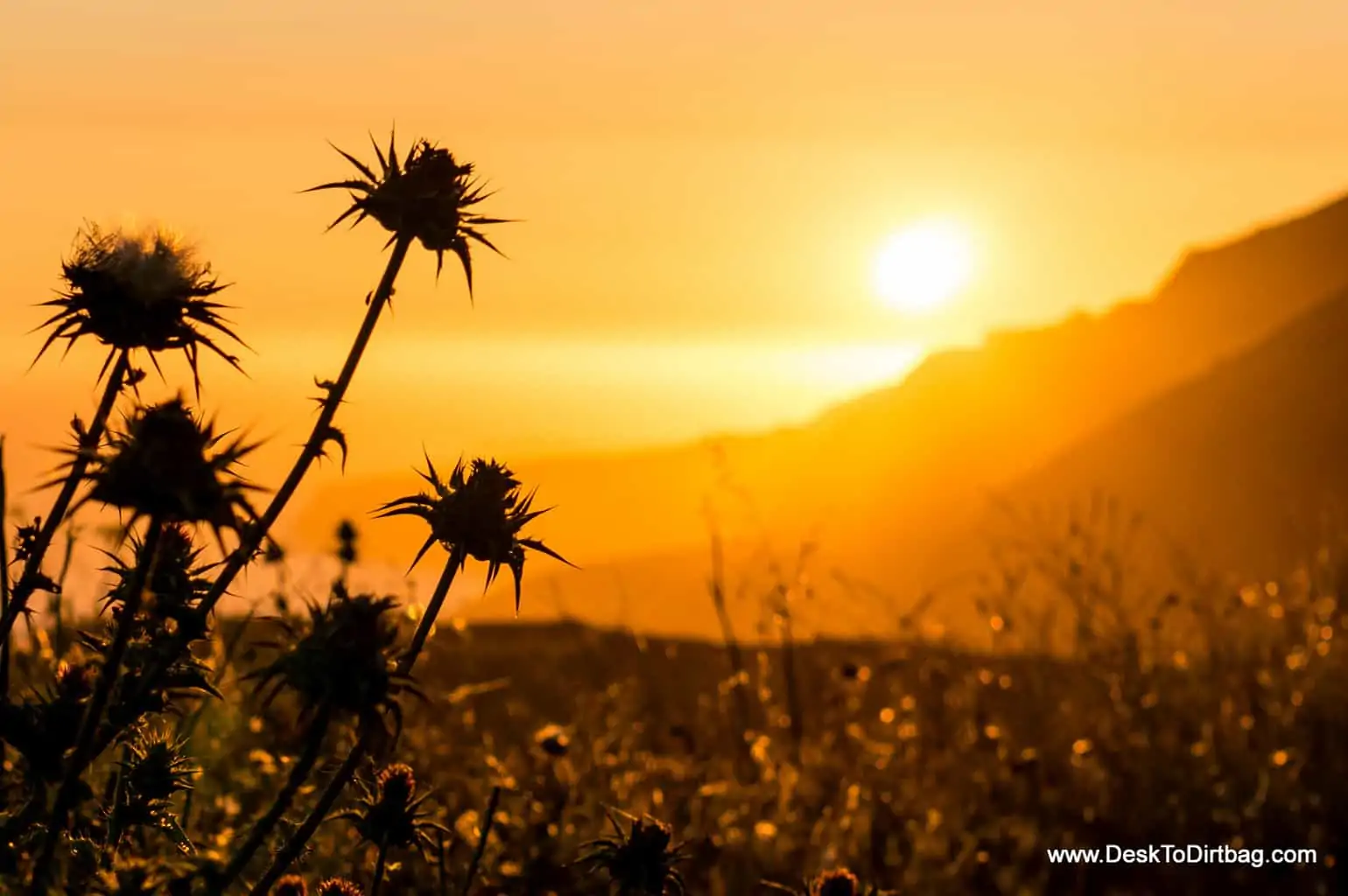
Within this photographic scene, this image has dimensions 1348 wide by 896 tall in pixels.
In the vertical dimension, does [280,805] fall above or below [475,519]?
below

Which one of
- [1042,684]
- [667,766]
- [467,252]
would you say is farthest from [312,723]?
[1042,684]

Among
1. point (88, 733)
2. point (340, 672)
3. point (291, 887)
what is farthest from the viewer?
point (291, 887)

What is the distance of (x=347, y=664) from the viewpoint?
2.71 metres

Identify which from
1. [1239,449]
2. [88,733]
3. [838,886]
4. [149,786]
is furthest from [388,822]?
[1239,449]

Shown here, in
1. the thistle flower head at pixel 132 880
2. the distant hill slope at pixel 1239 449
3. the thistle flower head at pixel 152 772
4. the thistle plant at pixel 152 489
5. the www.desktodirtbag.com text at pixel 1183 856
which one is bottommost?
the thistle flower head at pixel 132 880

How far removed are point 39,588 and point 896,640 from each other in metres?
6.96

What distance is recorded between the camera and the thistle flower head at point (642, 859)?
3.62m

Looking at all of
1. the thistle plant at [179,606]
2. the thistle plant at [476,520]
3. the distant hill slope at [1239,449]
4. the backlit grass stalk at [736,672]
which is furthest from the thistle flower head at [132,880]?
the distant hill slope at [1239,449]

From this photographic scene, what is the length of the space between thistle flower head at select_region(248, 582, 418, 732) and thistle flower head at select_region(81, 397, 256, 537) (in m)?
0.25

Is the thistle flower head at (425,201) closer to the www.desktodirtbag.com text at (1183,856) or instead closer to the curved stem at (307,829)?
the curved stem at (307,829)

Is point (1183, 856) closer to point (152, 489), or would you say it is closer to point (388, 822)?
point (388, 822)

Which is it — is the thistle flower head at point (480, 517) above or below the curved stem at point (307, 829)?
above

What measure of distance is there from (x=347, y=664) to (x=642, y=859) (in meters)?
1.26

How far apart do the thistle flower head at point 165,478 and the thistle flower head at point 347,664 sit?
25 cm
